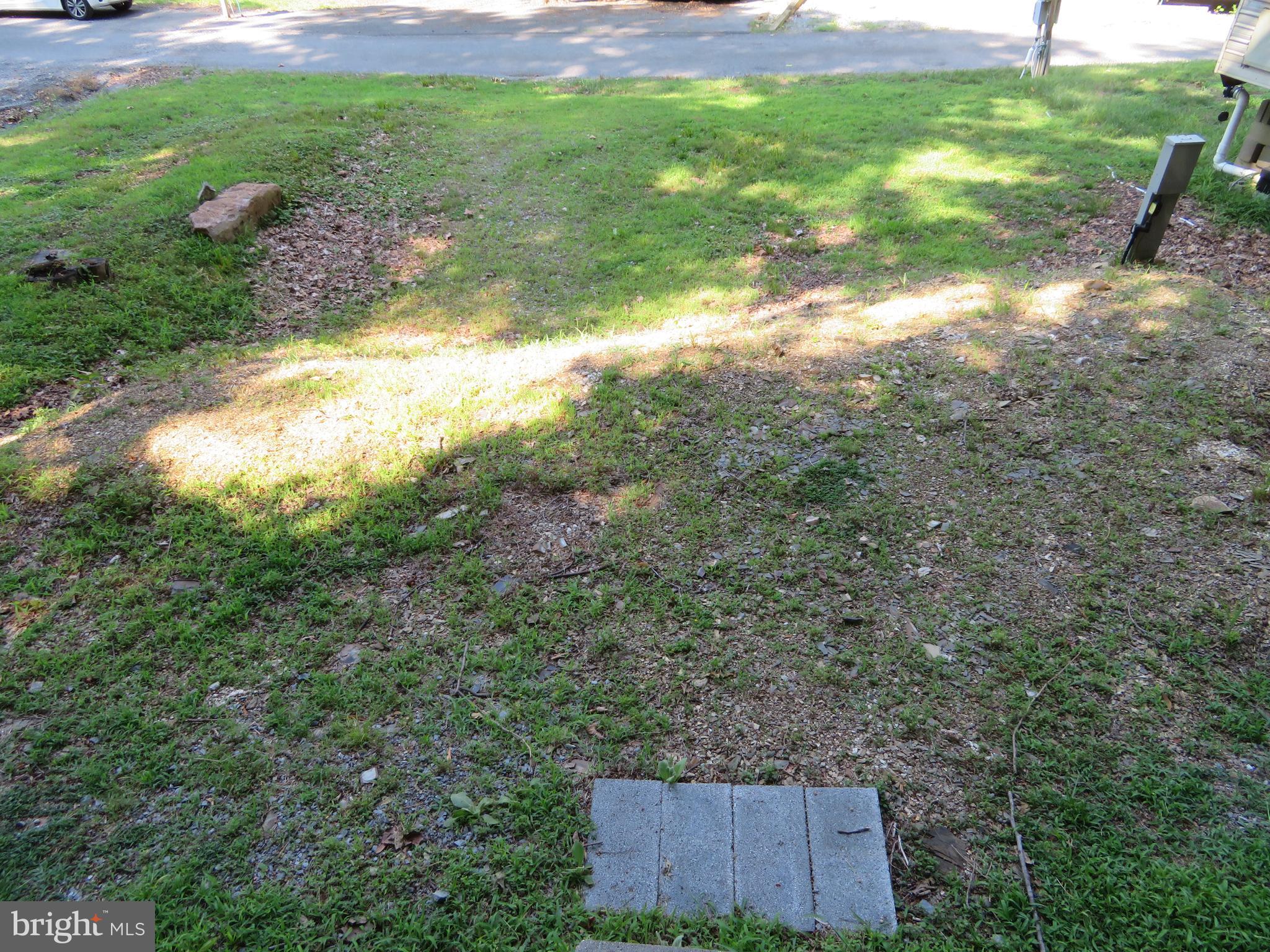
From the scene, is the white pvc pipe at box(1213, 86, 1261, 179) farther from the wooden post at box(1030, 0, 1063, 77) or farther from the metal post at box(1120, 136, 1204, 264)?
the wooden post at box(1030, 0, 1063, 77)

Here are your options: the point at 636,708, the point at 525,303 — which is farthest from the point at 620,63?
the point at 636,708

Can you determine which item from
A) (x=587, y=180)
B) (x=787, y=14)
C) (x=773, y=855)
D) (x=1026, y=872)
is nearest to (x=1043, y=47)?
(x=787, y=14)

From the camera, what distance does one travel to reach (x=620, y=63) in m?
13.9

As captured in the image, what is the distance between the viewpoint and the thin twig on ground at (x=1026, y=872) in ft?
7.20

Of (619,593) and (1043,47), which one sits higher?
(1043,47)

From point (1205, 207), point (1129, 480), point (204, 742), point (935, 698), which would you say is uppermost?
point (1205, 207)

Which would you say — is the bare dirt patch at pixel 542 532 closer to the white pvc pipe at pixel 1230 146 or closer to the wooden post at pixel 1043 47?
the white pvc pipe at pixel 1230 146

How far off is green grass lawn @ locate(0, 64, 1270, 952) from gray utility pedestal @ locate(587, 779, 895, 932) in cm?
8

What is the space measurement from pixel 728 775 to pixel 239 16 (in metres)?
20.8

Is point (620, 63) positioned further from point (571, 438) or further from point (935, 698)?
point (935, 698)

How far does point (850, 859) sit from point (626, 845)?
73 cm

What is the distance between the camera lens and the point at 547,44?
49.8 ft

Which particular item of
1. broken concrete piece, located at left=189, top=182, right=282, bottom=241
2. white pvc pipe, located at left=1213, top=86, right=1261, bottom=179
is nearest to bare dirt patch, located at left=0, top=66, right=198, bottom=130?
broken concrete piece, located at left=189, top=182, right=282, bottom=241

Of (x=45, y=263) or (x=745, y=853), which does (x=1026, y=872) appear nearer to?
(x=745, y=853)
